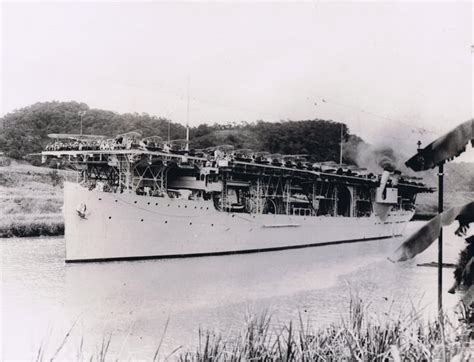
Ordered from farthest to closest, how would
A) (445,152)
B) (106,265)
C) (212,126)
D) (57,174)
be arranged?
(212,126) → (57,174) → (106,265) → (445,152)

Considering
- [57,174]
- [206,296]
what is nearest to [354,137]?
[57,174]

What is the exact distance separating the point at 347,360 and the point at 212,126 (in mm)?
41985

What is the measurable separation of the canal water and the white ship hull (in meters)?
0.78

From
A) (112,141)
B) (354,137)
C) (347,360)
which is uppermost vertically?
(354,137)

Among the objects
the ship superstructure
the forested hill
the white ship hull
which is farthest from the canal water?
the forested hill

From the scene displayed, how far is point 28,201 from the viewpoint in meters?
32.6

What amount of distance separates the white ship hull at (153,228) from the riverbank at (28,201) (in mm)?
10880

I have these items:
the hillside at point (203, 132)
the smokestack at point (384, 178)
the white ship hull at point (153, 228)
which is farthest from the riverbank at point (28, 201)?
the smokestack at point (384, 178)

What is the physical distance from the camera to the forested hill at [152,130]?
32.3m

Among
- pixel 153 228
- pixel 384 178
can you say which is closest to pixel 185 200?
pixel 153 228

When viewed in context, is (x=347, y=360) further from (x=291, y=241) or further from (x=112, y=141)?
(x=291, y=241)

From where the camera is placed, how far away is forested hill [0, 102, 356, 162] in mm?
32312

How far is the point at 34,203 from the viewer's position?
3281cm

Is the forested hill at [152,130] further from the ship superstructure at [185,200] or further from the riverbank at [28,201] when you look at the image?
the ship superstructure at [185,200]
